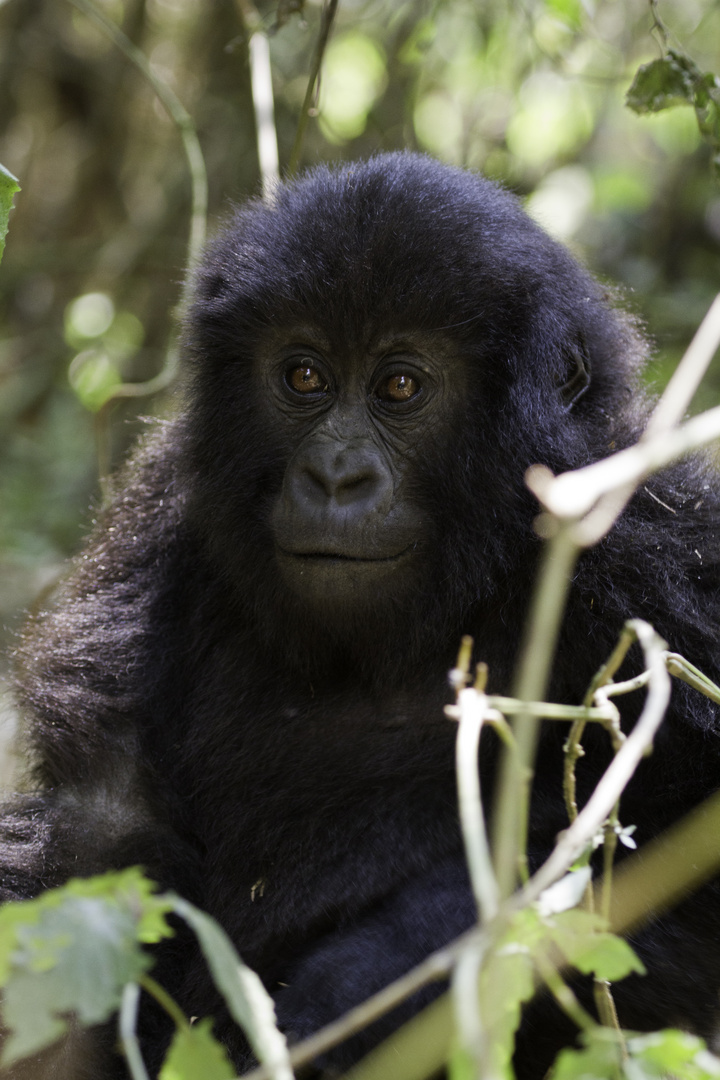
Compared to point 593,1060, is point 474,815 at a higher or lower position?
higher

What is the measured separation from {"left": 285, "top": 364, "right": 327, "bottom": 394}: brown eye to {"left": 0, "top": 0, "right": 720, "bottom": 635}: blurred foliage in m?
2.83

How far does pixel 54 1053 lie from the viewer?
9.35ft

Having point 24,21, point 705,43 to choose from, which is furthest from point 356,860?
point 24,21

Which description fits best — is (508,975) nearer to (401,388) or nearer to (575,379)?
(401,388)

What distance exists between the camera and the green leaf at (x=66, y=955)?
1.27 meters

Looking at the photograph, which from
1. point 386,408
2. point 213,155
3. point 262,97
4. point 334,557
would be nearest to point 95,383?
point 262,97

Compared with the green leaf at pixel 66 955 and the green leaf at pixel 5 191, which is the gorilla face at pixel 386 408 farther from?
the green leaf at pixel 66 955

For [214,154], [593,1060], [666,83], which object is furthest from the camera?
[214,154]

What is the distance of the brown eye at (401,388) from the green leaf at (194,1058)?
175cm

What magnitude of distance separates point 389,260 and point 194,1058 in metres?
1.92

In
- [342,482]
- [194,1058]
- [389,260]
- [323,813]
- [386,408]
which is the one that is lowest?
[323,813]

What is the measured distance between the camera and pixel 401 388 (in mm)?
2850

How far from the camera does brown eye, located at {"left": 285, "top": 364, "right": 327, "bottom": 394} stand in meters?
2.93

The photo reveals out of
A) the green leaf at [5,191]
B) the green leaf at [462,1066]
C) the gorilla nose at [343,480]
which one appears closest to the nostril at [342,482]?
the gorilla nose at [343,480]
